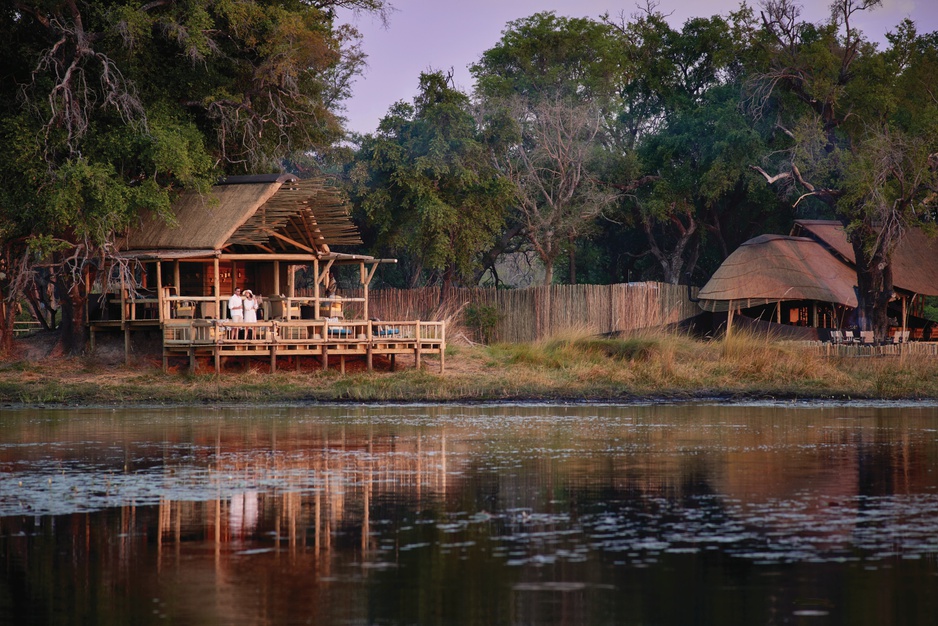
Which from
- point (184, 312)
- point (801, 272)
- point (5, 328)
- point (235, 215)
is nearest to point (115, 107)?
point (235, 215)

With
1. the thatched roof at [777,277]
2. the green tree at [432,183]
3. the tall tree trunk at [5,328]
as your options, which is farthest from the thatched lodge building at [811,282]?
the tall tree trunk at [5,328]

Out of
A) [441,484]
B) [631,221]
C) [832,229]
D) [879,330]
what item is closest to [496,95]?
[631,221]

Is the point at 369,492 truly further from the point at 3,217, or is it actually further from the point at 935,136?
the point at 935,136

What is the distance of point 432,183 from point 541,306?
541cm

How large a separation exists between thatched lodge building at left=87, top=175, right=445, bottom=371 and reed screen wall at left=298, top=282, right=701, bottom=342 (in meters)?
6.18

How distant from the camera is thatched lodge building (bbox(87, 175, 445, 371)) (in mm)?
30812

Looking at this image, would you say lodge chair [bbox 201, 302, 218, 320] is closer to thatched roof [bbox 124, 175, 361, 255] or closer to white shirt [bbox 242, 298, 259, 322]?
thatched roof [bbox 124, 175, 361, 255]

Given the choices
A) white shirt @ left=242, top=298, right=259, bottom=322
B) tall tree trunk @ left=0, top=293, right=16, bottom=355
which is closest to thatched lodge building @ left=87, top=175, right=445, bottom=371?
white shirt @ left=242, top=298, right=259, bottom=322

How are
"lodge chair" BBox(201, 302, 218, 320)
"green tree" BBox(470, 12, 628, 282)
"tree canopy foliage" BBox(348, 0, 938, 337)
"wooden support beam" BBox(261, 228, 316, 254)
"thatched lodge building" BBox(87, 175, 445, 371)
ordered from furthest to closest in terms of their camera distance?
"green tree" BBox(470, 12, 628, 282), "tree canopy foliage" BBox(348, 0, 938, 337), "wooden support beam" BBox(261, 228, 316, 254), "lodge chair" BBox(201, 302, 218, 320), "thatched lodge building" BBox(87, 175, 445, 371)

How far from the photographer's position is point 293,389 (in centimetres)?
2925

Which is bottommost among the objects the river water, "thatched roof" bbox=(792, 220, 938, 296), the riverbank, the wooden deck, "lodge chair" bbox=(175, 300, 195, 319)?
the river water

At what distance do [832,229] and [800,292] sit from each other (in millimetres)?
4761

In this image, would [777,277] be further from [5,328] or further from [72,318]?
[5,328]

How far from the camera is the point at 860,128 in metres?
43.7
